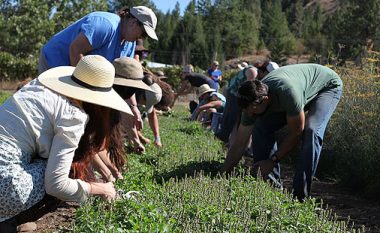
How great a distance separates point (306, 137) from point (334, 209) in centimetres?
111

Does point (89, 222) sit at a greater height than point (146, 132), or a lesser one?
greater

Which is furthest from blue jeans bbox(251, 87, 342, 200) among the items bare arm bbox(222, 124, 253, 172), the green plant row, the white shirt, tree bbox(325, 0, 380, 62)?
tree bbox(325, 0, 380, 62)

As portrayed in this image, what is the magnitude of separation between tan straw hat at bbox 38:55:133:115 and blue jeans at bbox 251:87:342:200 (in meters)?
2.60

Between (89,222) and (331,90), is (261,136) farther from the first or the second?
(89,222)

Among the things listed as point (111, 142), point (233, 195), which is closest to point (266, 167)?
point (233, 195)

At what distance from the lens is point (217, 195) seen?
4168 millimetres

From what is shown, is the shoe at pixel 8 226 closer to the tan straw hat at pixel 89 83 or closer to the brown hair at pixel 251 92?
the tan straw hat at pixel 89 83

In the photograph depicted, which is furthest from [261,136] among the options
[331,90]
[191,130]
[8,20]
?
[8,20]

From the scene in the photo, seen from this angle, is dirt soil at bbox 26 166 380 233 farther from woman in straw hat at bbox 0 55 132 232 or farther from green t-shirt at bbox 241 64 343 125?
green t-shirt at bbox 241 64 343 125

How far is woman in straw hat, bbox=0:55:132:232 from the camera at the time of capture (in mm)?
2971

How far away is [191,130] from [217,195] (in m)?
5.83

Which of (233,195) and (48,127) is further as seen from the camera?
(233,195)

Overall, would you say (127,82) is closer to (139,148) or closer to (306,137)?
(306,137)

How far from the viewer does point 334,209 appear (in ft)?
19.4
